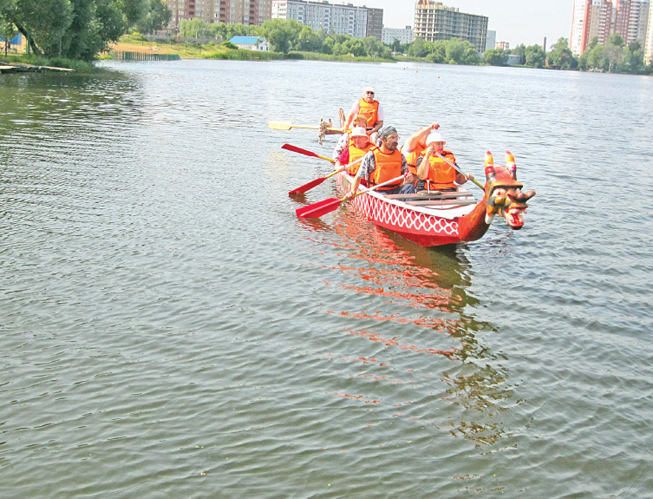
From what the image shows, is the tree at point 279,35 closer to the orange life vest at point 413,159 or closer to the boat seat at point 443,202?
the orange life vest at point 413,159

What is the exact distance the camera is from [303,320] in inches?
368

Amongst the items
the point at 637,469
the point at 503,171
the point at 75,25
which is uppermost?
the point at 75,25

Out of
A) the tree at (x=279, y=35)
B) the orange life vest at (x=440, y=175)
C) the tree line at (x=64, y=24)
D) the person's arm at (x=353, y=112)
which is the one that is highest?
the tree at (x=279, y=35)

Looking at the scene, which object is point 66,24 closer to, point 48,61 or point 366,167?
point 48,61

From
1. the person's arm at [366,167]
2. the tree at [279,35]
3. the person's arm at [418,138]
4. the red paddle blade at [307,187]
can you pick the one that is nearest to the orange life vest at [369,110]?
the red paddle blade at [307,187]

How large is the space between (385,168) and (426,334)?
572 cm

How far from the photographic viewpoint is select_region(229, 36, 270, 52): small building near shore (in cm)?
16650

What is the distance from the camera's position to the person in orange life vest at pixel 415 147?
14148mm

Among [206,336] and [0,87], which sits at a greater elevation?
[0,87]

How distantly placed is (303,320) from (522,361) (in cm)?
291

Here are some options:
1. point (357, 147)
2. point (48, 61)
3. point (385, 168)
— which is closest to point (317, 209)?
point (385, 168)

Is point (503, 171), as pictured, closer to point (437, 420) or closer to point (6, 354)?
point (437, 420)

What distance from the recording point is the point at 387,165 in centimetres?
1422

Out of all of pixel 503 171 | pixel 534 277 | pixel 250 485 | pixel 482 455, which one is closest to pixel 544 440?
pixel 482 455
